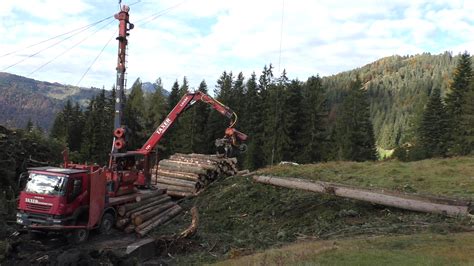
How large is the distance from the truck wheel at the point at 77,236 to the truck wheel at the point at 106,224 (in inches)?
30.7

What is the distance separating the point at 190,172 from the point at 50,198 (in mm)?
9261

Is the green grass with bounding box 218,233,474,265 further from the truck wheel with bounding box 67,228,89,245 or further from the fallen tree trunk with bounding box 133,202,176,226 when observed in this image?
the fallen tree trunk with bounding box 133,202,176,226

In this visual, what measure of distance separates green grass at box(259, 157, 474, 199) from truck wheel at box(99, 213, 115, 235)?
821cm

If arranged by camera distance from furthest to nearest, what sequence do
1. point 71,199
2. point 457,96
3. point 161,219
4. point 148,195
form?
point 457,96 < point 148,195 < point 161,219 < point 71,199

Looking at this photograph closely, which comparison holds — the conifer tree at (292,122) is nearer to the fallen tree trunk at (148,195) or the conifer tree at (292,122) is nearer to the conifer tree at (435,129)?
the conifer tree at (435,129)

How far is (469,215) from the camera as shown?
13453 mm

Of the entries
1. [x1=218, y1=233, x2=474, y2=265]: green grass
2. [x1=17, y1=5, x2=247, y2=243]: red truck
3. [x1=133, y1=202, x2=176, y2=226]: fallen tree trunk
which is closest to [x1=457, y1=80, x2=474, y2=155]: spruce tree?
[x1=133, y1=202, x2=176, y2=226]: fallen tree trunk

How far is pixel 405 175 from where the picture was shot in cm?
2077

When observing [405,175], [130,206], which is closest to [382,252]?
[130,206]

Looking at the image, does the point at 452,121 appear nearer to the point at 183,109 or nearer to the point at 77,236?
the point at 183,109

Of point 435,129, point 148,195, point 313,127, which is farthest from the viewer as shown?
point 435,129

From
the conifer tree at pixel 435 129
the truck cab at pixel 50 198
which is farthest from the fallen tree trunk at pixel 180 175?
the conifer tree at pixel 435 129

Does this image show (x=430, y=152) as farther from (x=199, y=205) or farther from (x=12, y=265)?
(x=12, y=265)

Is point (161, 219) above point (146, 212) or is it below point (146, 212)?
below
